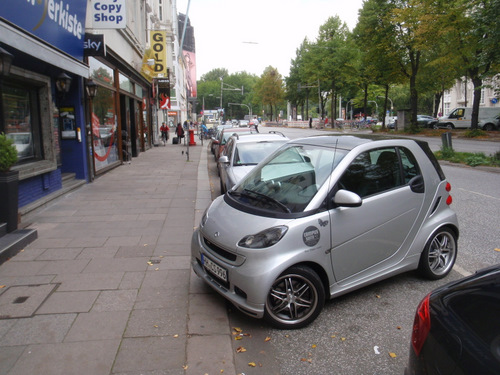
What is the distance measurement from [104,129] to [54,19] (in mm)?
5200

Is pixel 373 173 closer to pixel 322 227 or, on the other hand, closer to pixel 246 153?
pixel 322 227

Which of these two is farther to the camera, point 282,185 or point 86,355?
point 282,185

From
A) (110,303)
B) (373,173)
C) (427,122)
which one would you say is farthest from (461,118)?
(110,303)

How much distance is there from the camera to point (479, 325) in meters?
1.69

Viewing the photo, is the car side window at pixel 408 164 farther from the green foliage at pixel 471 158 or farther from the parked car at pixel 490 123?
the parked car at pixel 490 123

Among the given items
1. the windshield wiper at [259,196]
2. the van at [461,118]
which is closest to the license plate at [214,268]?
the windshield wiper at [259,196]

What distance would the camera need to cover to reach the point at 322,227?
362cm

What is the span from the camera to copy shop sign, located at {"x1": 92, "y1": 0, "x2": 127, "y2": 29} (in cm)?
1127

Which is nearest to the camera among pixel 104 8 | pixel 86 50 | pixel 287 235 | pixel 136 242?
pixel 287 235

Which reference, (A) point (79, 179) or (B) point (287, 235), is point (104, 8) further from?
(B) point (287, 235)

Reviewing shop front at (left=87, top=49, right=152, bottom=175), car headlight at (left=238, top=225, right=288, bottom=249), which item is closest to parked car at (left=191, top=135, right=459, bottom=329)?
car headlight at (left=238, top=225, right=288, bottom=249)

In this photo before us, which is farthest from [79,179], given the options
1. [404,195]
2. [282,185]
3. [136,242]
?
[404,195]

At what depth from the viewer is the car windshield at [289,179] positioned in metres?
3.84

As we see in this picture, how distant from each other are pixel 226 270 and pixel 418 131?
111 feet
